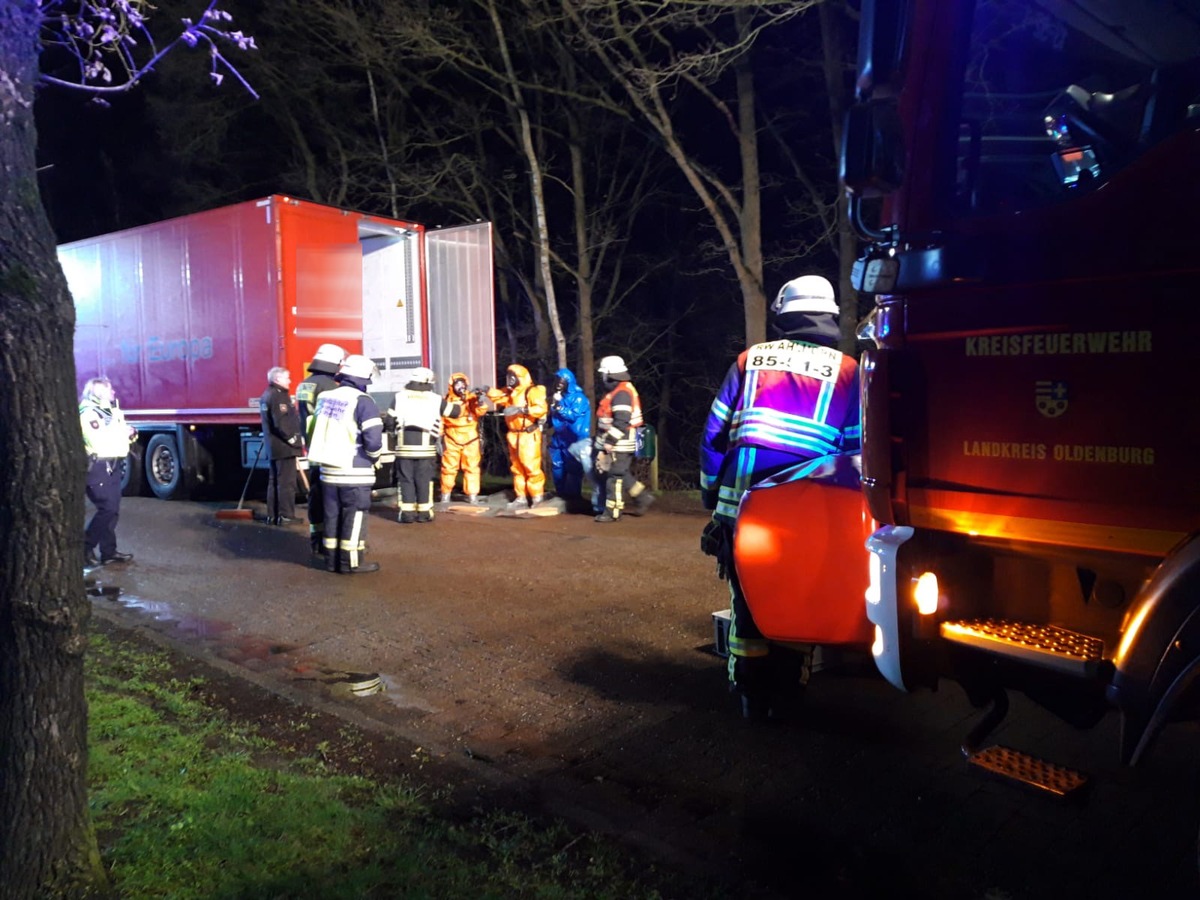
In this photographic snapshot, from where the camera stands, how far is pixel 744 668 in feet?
14.7

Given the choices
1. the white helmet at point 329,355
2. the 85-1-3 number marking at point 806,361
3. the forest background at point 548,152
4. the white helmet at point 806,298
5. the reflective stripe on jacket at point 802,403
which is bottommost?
the reflective stripe on jacket at point 802,403

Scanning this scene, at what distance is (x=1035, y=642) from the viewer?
2695 millimetres

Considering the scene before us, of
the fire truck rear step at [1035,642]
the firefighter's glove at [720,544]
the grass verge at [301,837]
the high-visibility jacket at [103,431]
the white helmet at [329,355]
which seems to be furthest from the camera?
the white helmet at [329,355]

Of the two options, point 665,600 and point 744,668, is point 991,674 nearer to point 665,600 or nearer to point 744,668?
point 744,668

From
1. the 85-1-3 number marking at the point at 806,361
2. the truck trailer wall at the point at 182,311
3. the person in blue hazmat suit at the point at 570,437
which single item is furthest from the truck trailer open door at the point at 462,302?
the 85-1-3 number marking at the point at 806,361

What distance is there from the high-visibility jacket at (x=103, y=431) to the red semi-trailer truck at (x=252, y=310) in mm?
3345

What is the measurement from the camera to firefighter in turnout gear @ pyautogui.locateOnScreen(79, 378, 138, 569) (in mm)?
8586

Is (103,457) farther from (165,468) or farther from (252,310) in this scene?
(165,468)

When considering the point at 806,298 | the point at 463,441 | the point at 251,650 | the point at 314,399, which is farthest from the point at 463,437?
the point at 806,298

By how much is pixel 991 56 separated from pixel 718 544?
2.35 metres

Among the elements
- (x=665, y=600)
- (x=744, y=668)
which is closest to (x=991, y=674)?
(x=744, y=668)

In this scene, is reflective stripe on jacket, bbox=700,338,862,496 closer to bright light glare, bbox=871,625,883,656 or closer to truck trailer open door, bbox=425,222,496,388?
bright light glare, bbox=871,625,883,656

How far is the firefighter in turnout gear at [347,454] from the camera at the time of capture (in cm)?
819

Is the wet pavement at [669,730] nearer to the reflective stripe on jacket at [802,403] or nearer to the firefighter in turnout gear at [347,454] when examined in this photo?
the firefighter in turnout gear at [347,454]
